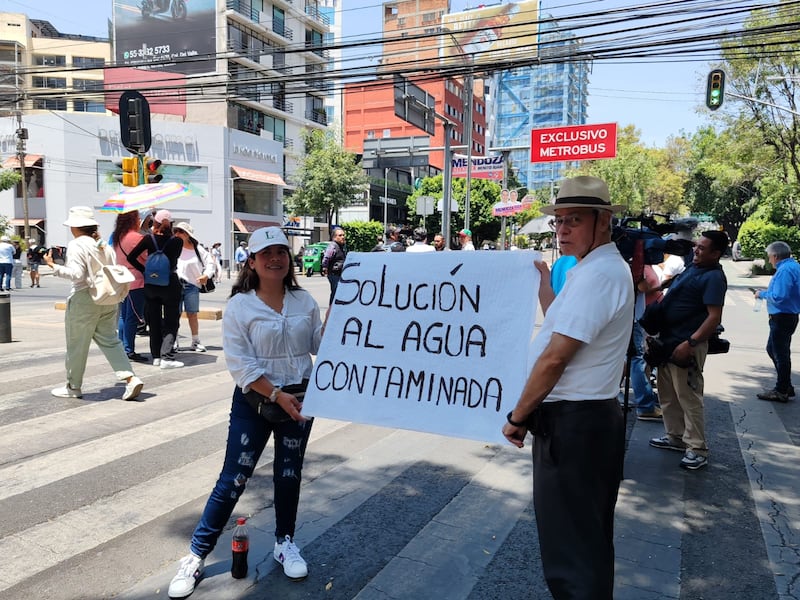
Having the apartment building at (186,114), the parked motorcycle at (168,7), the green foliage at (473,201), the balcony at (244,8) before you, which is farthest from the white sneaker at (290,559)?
the parked motorcycle at (168,7)

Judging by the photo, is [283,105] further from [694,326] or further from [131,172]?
[694,326]

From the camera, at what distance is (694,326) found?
4648mm

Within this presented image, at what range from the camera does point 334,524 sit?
12.1ft

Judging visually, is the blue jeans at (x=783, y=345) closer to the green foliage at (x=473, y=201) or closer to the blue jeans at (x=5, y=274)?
the blue jeans at (x=5, y=274)

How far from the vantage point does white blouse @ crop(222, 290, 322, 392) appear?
2875mm

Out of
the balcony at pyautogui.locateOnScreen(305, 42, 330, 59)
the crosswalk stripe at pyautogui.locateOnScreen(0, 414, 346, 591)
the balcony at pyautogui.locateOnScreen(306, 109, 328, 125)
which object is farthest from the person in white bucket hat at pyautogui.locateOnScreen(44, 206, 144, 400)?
the balcony at pyautogui.locateOnScreen(306, 109, 328, 125)

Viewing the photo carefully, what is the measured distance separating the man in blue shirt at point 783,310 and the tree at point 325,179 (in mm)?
36553

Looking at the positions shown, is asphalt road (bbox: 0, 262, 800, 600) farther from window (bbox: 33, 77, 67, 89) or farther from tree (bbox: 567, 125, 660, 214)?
window (bbox: 33, 77, 67, 89)

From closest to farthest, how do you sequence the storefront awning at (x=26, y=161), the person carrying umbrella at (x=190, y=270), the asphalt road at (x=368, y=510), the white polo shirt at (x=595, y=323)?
the white polo shirt at (x=595, y=323)
the asphalt road at (x=368, y=510)
the person carrying umbrella at (x=190, y=270)
the storefront awning at (x=26, y=161)

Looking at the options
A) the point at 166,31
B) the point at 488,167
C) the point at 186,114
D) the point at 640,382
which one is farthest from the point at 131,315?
the point at 166,31

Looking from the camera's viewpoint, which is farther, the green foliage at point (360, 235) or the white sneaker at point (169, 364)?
the green foliage at point (360, 235)

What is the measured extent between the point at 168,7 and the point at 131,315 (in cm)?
4484

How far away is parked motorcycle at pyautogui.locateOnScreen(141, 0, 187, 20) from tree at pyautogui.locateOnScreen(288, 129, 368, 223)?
13.8 m

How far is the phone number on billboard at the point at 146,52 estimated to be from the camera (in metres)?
45.3
